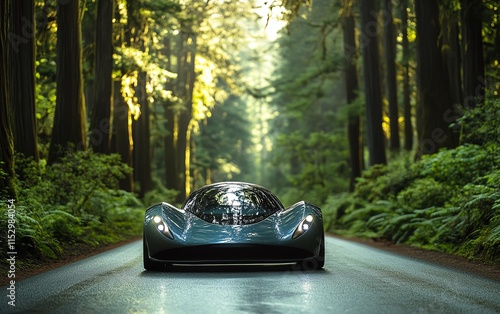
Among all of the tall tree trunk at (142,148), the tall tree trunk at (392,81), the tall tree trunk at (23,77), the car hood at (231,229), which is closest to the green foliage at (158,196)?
the tall tree trunk at (142,148)

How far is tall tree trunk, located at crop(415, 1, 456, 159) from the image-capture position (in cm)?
2234

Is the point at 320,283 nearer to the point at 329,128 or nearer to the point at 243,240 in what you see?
the point at 243,240

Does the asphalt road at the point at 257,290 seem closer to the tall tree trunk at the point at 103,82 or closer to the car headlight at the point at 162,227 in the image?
the car headlight at the point at 162,227

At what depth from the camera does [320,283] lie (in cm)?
852

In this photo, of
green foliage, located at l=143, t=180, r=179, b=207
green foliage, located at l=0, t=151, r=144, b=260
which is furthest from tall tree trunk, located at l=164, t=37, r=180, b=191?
green foliage, located at l=0, t=151, r=144, b=260

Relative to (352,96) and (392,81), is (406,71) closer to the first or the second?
(352,96)

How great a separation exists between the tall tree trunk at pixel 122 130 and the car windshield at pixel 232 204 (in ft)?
64.6

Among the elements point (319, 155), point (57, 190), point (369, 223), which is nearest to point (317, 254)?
point (57, 190)

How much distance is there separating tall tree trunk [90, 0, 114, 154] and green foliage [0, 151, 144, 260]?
8.34ft

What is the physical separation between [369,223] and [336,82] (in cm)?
3848

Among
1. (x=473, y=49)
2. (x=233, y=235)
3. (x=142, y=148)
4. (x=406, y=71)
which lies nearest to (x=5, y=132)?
(x=233, y=235)

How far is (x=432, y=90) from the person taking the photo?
73.7ft

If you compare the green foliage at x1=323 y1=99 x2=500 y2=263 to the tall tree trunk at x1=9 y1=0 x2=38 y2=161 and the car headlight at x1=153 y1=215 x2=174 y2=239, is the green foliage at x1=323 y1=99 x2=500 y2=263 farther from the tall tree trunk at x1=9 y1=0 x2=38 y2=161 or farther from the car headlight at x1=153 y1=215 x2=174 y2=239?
the tall tree trunk at x1=9 y1=0 x2=38 y2=161

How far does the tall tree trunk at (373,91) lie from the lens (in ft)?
92.9
